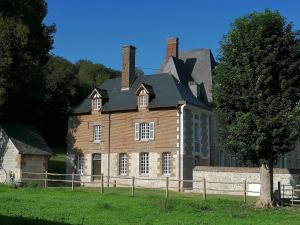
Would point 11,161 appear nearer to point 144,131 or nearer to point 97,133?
point 97,133

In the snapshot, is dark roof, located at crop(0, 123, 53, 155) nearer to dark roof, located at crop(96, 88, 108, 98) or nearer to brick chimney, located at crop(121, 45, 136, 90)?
dark roof, located at crop(96, 88, 108, 98)

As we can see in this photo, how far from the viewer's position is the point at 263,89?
877 inches

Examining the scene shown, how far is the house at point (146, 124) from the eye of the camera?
34.9 meters

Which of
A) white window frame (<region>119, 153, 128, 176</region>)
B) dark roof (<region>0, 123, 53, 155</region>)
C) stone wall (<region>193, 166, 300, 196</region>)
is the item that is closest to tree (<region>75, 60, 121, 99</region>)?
dark roof (<region>0, 123, 53, 155</region>)

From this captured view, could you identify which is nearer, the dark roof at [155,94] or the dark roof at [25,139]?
the dark roof at [25,139]

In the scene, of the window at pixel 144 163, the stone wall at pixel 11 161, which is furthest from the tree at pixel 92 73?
the stone wall at pixel 11 161

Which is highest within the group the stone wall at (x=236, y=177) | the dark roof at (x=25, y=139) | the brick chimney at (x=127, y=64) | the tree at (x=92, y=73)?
the tree at (x=92, y=73)

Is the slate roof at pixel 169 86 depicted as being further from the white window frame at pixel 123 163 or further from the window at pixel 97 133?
the white window frame at pixel 123 163

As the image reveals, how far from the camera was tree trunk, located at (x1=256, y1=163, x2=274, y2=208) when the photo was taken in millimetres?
22312

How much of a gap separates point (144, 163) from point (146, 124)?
2.76 metres

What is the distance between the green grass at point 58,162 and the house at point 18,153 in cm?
734

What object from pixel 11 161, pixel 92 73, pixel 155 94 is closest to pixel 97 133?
pixel 155 94

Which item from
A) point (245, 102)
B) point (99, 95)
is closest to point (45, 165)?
point (99, 95)

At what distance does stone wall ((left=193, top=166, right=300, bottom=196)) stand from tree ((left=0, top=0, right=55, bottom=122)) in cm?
1350
